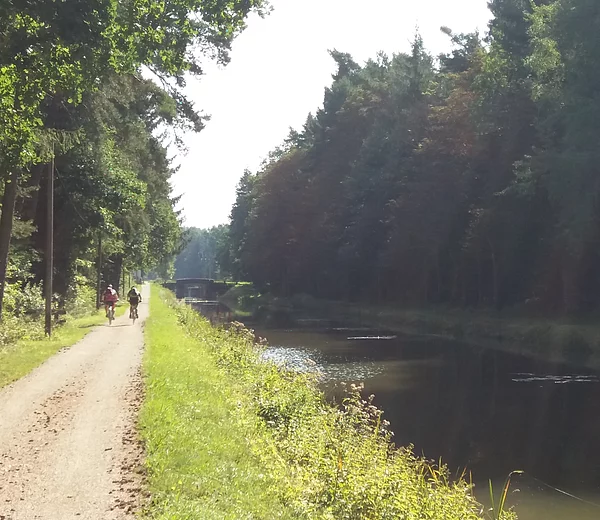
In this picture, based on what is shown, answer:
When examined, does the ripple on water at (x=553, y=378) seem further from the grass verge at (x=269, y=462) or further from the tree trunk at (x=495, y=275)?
the tree trunk at (x=495, y=275)

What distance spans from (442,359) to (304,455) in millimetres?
20216

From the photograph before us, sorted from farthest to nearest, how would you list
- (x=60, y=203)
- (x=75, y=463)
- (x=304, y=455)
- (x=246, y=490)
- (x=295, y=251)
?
(x=295, y=251), (x=60, y=203), (x=304, y=455), (x=75, y=463), (x=246, y=490)

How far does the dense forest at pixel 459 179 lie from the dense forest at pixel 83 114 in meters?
15.6

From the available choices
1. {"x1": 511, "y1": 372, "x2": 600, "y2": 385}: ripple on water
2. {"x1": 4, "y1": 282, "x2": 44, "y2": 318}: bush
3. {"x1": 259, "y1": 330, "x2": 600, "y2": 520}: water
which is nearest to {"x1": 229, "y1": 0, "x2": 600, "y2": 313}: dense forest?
{"x1": 259, "y1": 330, "x2": 600, "y2": 520}: water

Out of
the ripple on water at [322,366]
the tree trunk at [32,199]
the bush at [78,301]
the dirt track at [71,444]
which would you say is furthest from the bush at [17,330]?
the bush at [78,301]

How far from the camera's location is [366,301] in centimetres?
6206

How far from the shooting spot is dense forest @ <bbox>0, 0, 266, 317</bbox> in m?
11.9

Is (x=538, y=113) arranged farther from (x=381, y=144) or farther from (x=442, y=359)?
(x=381, y=144)

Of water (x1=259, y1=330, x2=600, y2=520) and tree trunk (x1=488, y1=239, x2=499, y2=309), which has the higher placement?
tree trunk (x1=488, y1=239, x2=499, y2=309)

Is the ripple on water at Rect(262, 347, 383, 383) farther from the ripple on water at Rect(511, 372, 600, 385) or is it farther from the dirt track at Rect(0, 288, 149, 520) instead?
the dirt track at Rect(0, 288, 149, 520)

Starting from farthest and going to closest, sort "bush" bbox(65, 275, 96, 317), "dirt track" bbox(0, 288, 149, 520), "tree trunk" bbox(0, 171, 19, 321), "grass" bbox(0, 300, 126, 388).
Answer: "bush" bbox(65, 275, 96, 317) → "tree trunk" bbox(0, 171, 19, 321) → "grass" bbox(0, 300, 126, 388) → "dirt track" bbox(0, 288, 149, 520)

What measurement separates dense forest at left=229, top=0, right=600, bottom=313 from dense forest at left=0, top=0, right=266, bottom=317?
51.3ft

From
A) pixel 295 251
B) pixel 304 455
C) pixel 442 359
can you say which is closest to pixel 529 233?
pixel 442 359

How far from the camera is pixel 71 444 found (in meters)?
9.43
